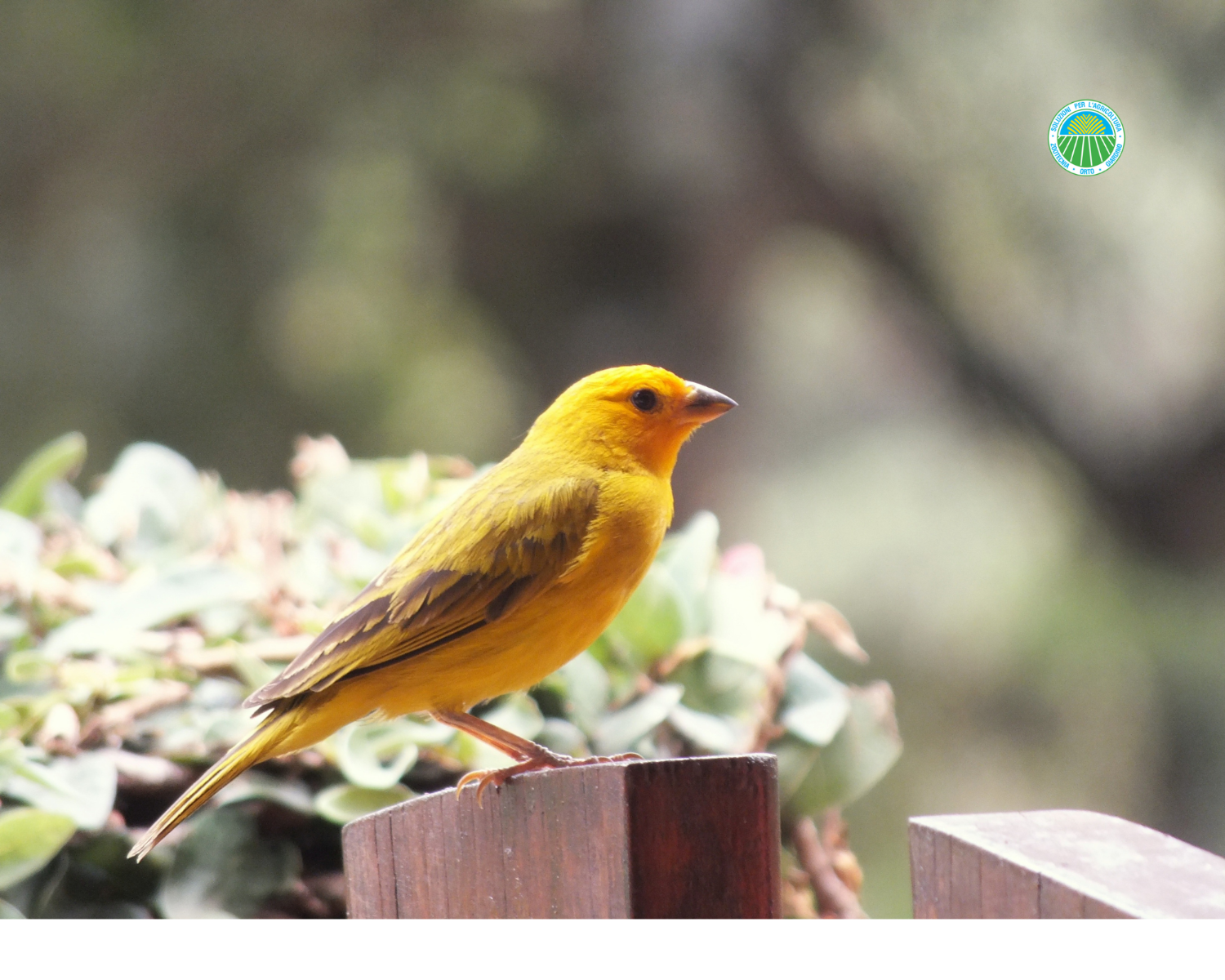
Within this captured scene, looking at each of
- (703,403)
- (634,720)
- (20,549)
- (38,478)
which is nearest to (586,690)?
(634,720)

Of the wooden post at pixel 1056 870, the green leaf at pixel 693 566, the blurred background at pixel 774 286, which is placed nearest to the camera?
the wooden post at pixel 1056 870

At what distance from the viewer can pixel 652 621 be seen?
7.80ft

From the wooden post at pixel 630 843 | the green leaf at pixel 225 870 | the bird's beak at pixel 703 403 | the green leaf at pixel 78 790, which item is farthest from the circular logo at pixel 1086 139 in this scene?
the green leaf at pixel 78 790

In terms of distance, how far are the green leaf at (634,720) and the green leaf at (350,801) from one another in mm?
354

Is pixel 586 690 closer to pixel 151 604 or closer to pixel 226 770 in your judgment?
pixel 226 770

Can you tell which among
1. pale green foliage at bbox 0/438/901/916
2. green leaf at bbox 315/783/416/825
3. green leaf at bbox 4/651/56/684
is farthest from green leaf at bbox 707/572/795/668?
green leaf at bbox 4/651/56/684

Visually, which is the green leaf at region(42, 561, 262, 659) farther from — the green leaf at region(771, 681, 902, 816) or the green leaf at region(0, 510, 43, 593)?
the green leaf at region(771, 681, 902, 816)

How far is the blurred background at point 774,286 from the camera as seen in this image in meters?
4.36

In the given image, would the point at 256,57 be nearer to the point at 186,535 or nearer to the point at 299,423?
the point at 299,423

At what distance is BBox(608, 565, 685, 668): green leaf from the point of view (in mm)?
2381

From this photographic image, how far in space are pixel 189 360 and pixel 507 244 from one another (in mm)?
1662

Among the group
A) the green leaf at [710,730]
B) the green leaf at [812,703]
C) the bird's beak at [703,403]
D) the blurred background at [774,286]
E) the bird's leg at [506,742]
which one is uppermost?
the blurred background at [774,286]

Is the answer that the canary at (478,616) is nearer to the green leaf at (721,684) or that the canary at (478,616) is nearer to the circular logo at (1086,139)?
the green leaf at (721,684)

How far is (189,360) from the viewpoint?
6504 millimetres
